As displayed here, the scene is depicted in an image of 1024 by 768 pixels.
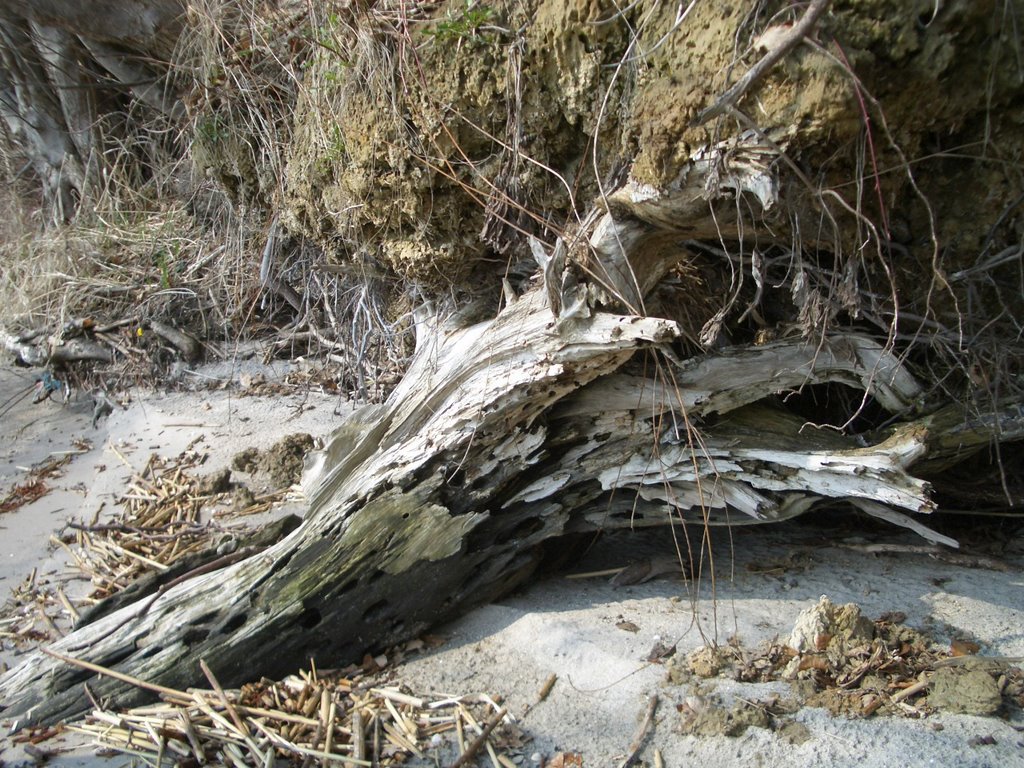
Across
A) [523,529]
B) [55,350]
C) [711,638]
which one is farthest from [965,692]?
[55,350]

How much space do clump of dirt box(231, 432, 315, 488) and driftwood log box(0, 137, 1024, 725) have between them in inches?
65.3

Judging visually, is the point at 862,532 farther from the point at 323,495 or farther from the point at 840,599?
the point at 323,495

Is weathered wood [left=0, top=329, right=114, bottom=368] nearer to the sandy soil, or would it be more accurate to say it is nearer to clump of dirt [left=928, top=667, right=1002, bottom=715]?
the sandy soil

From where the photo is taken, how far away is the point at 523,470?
3.58m

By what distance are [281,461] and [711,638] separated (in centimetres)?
352

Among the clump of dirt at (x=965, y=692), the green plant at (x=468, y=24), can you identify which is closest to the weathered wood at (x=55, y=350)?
the green plant at (x=468, y=24)

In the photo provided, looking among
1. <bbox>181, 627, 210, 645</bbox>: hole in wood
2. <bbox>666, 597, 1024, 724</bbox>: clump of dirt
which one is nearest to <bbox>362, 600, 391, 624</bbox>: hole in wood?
<bbox>181, 627, 210, 645</bbox>: hole in wood

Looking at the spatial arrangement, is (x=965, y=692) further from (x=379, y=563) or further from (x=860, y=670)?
(x=379, y=563)

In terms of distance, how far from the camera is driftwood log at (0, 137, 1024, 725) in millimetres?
3078

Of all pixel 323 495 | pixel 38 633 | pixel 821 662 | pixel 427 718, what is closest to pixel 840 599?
pixel 821 662

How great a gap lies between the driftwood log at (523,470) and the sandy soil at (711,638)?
31 cm

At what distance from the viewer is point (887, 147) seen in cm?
246

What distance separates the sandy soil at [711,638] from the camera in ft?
8.36

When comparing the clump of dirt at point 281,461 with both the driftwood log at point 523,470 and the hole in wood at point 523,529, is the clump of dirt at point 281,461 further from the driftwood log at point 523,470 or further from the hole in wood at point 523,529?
the hole in wood at point 523,529
